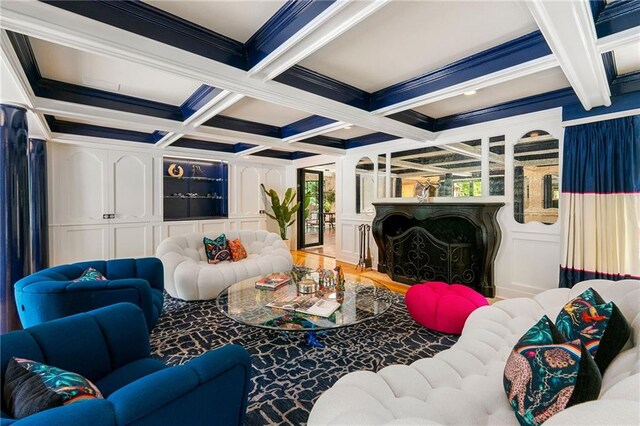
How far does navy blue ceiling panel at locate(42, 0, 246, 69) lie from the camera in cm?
174

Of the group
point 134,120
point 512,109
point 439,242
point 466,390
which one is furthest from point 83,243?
point 512,109

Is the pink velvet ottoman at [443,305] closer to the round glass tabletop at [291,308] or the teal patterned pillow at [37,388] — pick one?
the round glass tabletop at [291,308]

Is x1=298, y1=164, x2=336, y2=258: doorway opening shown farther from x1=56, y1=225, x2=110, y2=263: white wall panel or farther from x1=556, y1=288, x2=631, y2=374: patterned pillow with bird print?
x1=556, y1=288, x2=631, y2=374: patterned pillow with bird print

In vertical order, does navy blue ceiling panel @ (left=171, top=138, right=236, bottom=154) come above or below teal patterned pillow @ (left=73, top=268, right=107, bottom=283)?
above

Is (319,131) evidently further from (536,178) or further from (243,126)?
(536,178)

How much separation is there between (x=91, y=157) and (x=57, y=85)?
2.41 meters

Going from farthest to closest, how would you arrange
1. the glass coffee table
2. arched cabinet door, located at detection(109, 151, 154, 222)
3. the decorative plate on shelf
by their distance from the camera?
the decorative plate on shelf → arched cabinet door, located at detection(109, 151, 154, 222) → the glass coffee table

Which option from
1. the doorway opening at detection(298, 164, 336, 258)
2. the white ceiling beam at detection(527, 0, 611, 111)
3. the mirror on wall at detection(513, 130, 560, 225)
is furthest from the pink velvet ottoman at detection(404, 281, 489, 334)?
the doorway opening at detection(298, 164, 336, 258)

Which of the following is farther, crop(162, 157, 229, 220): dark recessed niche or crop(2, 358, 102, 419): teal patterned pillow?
crop(162, 157, 229, 220): dark recessed niche

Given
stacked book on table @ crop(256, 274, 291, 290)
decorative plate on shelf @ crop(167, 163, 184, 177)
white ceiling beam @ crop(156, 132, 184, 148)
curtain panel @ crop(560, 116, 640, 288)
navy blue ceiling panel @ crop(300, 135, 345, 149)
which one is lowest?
stacked book on table @ crop(256, 274, 291, 290)

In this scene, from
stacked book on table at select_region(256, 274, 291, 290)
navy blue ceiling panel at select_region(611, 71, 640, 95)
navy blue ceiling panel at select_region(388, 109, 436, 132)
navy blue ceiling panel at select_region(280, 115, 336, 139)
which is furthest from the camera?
navy blue ceiling panel at select_region(280, 115, 336, 139)

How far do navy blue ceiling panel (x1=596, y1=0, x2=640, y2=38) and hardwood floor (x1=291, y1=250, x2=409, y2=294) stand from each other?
2.86m

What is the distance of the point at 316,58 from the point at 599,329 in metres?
2.55

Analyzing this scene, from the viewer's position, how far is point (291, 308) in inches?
95.3
